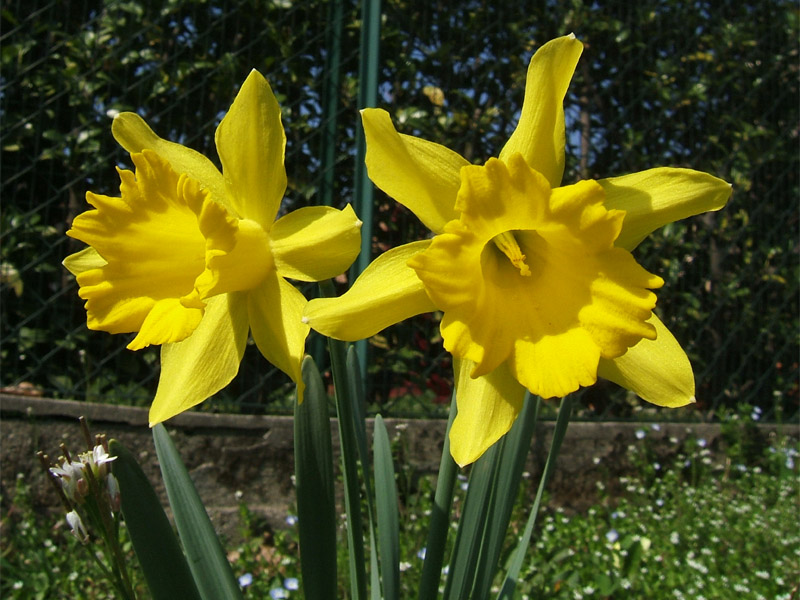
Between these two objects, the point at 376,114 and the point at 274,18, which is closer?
the point at 376,114

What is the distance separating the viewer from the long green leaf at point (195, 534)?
0.95 m

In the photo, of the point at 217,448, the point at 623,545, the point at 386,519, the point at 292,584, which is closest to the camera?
the point at 386,519

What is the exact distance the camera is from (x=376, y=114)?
73cm

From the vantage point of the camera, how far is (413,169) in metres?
0.77

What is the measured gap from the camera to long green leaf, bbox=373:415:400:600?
1.00 meters

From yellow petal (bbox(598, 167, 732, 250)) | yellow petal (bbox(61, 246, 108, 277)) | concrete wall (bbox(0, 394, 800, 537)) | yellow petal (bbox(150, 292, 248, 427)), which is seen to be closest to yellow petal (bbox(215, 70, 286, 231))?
yellow petal (bbox(150, 292, 248, 427))

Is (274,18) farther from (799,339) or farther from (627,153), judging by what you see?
(799,339)

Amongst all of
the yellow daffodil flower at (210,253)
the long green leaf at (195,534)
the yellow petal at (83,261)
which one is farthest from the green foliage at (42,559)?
the yellow daffodil flower at (210,253)

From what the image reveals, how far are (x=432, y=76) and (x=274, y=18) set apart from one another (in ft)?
2.36

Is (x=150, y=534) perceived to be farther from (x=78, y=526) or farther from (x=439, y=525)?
(x=439, y=525)

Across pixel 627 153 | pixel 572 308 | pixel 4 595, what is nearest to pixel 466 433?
pixel 572 308

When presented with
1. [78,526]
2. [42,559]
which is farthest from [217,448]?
[78,526]

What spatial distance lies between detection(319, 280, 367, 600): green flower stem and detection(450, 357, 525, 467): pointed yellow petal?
15 cm

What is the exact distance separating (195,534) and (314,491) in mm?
212
